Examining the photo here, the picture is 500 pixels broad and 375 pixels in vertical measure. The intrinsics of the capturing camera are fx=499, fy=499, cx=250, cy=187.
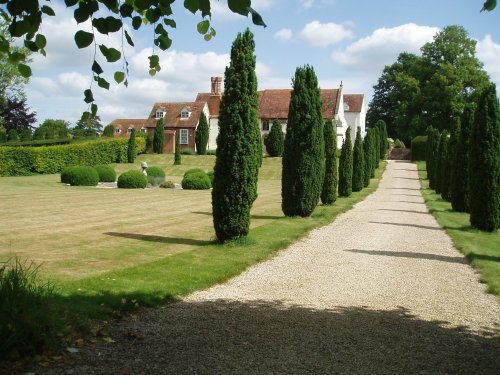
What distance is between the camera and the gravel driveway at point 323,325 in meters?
4.50

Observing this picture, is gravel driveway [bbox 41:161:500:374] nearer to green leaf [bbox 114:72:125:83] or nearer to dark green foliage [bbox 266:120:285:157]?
green leaf [bbox 114:72:125:83]

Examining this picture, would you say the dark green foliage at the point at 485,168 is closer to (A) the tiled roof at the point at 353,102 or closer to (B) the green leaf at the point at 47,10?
(B) the green leaf at the point at 47,10

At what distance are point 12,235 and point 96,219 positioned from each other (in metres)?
3.83

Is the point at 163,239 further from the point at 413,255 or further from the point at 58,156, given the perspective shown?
the point at 58,156

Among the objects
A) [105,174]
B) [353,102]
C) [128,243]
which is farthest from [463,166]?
[353,102]

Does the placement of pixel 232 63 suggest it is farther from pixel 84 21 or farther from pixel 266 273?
pixel 84 21

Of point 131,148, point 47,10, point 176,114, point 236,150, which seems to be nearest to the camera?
point 47,10

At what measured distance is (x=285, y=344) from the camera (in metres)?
5.05

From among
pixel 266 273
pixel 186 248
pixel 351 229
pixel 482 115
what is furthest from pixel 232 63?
pixel 482 115

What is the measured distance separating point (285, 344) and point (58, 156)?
38705 mm

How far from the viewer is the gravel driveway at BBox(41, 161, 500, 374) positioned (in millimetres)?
4504

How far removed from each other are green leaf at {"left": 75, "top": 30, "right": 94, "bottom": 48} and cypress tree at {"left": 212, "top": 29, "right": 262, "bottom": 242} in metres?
7.63

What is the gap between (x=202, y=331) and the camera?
538cm

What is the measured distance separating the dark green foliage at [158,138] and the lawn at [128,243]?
31.3 meters
